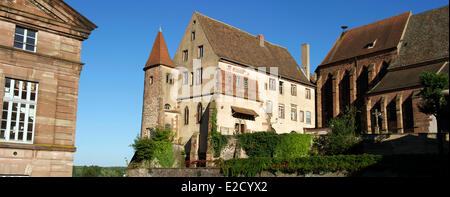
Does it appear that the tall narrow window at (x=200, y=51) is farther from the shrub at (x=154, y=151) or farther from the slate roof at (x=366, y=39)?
the slate roof at (x=366, y=39)

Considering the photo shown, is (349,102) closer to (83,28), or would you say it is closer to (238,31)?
(238,31)

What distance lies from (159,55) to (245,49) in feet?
30.0

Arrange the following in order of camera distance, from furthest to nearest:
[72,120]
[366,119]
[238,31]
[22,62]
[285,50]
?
[285,50] → [238,31] → [366,119] → [72,120] → [22,62]

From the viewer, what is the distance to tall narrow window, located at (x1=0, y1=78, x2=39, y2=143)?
60.0 ft

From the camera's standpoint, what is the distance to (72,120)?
20.5 m

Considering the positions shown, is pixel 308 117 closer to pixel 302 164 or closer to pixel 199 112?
pixel 199 112

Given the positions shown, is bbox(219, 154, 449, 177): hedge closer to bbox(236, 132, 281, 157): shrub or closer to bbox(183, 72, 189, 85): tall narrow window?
bbox(236, 132, 281, 157): shrub

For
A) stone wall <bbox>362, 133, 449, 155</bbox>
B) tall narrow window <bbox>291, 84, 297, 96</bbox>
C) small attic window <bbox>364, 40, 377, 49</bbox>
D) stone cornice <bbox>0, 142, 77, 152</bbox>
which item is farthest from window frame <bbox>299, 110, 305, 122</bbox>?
stone cornice <bbox>0, 142, 77, 152</bbox>

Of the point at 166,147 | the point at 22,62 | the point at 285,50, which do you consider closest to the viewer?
the point at 22,62

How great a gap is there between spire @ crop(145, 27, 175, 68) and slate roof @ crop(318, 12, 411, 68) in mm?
19723

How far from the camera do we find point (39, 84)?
19.5 metres
